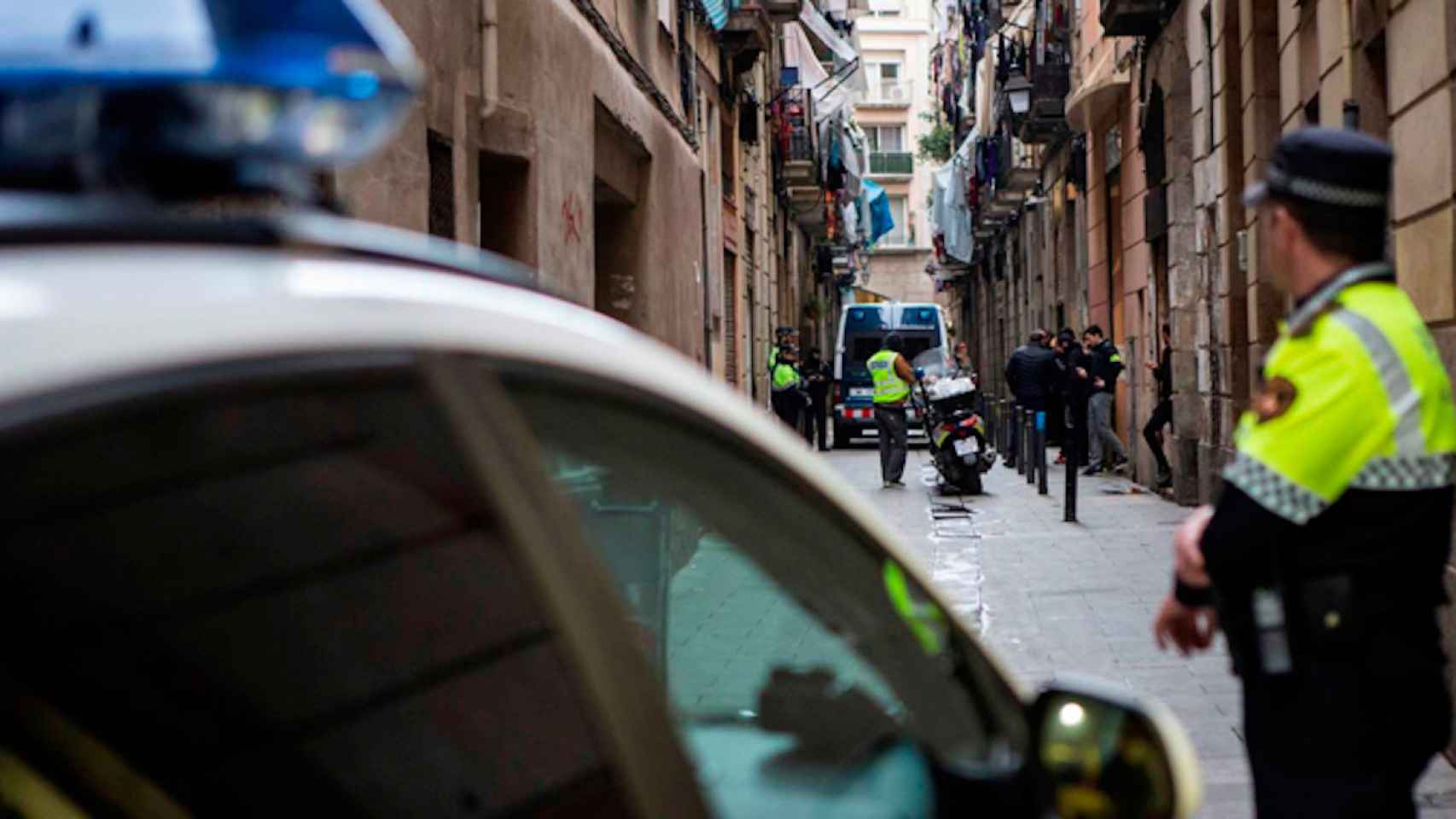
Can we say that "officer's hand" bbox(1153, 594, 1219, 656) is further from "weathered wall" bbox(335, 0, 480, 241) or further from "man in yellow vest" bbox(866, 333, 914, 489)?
"man in yellow vest" bbox(866, 333, 914, 489)

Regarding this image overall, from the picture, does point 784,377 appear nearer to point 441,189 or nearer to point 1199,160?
point 1199,160

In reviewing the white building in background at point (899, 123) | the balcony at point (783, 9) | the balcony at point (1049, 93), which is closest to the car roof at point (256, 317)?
the balcony at point (1049, 93)

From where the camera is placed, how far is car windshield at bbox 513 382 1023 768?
1.66 meters

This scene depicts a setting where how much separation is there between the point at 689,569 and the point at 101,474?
3190 mm

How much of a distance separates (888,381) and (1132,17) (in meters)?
4.24

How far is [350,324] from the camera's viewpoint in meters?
1.27

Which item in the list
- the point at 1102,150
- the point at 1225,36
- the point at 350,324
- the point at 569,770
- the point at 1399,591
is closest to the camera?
the point at 350,324

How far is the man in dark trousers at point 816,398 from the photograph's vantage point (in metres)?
29.4

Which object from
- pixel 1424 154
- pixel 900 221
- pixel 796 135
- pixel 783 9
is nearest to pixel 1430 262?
pixel 1424 154

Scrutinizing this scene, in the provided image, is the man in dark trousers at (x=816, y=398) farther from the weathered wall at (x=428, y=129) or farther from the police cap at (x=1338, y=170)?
the police cap at (x=1338, y=170)

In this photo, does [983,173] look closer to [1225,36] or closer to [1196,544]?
[1225,36]

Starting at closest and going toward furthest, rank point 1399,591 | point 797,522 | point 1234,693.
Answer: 1. point 797,522
2. point 1399,591
3. point 1234,693

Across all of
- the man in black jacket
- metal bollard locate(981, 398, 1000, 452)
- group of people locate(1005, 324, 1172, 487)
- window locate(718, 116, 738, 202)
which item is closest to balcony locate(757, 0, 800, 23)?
window locate(718, 116, 738, 202)

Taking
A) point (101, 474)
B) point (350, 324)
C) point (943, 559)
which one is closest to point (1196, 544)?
point (350, 324)
